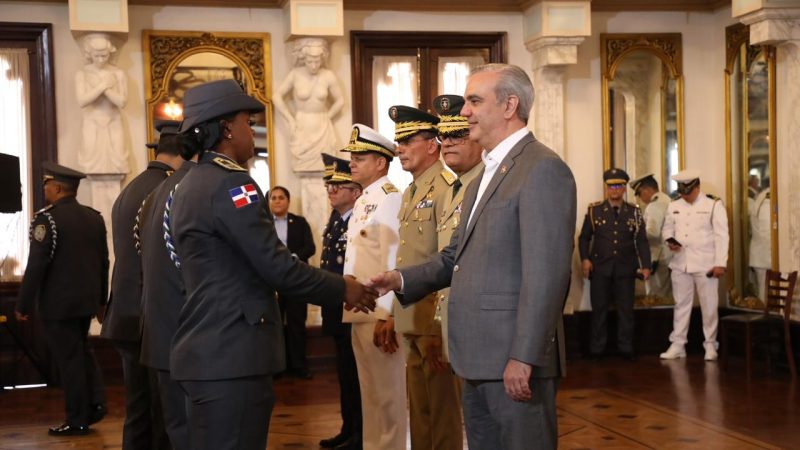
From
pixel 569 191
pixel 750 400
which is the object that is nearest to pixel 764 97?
pixel 750 400

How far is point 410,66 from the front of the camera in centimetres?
969

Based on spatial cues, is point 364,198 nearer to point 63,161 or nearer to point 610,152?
point 63,161

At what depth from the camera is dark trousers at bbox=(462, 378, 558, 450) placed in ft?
10.3

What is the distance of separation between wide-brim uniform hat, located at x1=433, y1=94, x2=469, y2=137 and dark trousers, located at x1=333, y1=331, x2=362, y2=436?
1.75 m

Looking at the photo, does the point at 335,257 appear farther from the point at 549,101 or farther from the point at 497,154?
the point at 549,101

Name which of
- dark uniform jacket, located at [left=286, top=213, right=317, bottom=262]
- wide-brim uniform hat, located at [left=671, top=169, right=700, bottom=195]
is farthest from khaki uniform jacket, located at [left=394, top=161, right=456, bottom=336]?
wide-brim uniform hat, located at [left=671, top=169, right=700, bottom=195]

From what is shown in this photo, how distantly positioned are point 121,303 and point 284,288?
1883 millimetres

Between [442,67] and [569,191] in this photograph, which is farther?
[442,67]

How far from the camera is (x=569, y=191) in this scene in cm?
316

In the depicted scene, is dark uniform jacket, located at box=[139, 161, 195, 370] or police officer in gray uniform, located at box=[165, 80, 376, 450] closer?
police officer in gray uniform, located at box=[165, 80, 376, 450]

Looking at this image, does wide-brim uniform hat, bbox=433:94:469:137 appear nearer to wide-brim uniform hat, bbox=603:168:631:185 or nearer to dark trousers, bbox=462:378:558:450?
dark trousers, bbox=462:378:558:450

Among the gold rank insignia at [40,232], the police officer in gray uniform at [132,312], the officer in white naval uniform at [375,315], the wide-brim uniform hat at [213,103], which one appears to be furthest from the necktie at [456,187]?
the gold rank insignia at [40,232]

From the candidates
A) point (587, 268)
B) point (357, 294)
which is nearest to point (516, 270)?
point (357, 294)

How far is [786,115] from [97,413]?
19.1ft
